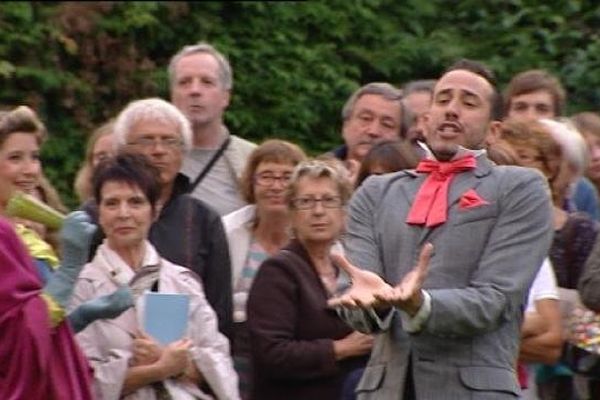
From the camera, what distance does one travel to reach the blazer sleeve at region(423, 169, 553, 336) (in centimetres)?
744

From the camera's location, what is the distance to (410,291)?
722 cm

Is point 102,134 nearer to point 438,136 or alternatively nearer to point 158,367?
point 158,367

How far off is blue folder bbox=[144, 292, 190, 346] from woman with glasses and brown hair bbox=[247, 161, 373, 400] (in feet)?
2.17

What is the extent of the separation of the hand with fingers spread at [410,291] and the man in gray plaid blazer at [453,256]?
0.22 feet

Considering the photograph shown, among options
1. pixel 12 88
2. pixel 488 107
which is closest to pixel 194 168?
pixel 488 107

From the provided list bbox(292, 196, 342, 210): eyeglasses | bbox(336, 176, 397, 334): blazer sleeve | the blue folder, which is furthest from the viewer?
bbox(292, 196, 342, 210): eyeglasses

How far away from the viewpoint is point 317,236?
30.9 ft

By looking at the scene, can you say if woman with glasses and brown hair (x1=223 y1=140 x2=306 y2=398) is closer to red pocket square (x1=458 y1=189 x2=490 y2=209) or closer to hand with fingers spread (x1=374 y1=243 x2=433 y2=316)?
red pocket square (x1=458 y1=189 x2=490 y2=209)

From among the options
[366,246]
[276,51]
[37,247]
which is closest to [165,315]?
[37,247]

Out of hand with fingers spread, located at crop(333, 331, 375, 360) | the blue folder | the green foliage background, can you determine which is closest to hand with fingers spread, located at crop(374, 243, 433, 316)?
the blue folder

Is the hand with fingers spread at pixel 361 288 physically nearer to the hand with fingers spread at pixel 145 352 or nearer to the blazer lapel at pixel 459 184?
the blazer lapel at pixel 459 184

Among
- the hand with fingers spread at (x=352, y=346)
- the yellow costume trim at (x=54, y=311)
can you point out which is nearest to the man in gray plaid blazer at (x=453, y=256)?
the yellow costume trim at (x=54, y=311)

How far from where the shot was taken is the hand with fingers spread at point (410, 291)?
23.7 feet

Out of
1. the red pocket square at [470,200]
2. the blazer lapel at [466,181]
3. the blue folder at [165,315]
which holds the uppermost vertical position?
the blazer lapel at [466,181]
